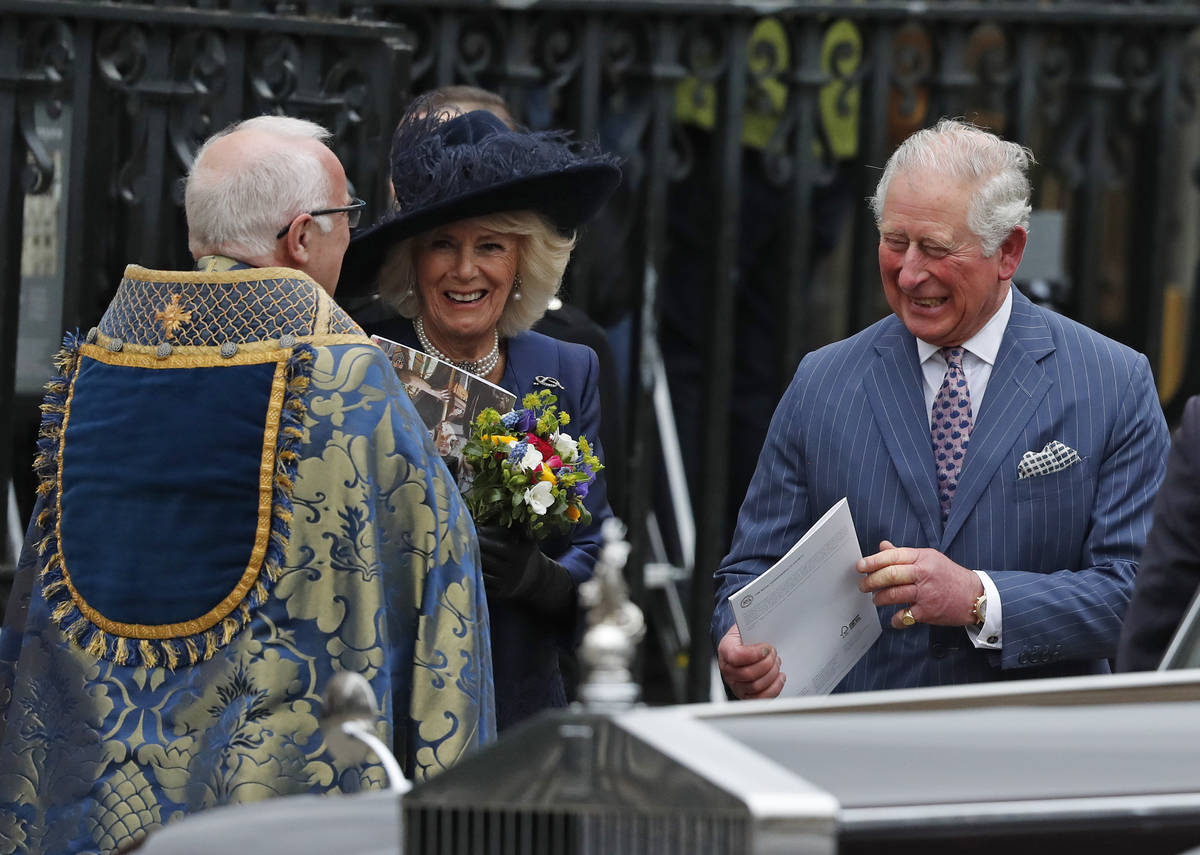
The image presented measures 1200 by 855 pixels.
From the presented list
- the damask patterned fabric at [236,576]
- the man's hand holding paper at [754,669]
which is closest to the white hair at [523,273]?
the damask patterned fabric at [236,576]

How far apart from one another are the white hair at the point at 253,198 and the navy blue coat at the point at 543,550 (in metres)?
0.78

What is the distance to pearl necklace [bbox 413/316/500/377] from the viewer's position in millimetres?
3973

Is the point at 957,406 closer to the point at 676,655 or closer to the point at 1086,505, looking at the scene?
the point at 1086,505

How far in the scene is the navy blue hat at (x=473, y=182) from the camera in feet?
12.8

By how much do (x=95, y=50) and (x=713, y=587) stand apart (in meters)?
2.30

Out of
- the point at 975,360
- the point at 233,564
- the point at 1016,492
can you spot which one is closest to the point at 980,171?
the point at 975,360

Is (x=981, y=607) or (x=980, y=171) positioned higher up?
(x=980, y=171)

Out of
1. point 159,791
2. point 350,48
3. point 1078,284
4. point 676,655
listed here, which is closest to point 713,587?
point 676,655

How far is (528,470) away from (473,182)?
73 cm

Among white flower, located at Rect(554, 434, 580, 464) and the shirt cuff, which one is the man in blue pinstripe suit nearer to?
the shirt cuff

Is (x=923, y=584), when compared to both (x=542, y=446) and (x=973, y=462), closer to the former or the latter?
(x=973, y=462)

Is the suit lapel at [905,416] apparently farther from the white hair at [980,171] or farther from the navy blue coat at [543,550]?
the navy blue coat at [543,550]

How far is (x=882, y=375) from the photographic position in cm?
361

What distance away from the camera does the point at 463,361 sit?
400 centimetres
